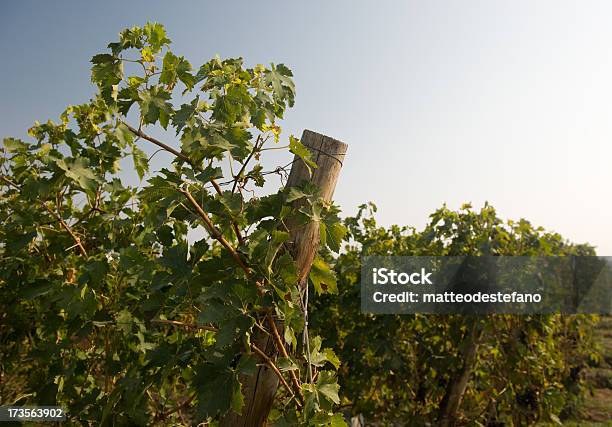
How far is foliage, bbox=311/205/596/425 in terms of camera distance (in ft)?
15.4

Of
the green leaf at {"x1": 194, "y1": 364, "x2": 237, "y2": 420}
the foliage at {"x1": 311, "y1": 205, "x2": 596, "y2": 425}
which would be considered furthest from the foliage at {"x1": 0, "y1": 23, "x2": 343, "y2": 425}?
the foliage at {"x1": 311, "y1": 205, "x2": 596, "y2": 425}

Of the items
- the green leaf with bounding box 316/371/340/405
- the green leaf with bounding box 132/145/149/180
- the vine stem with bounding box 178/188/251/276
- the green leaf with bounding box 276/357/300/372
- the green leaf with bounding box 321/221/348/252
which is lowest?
the green leaf with bounding box 316/371/340/405

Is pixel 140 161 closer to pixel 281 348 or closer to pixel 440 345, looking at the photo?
pixel 281 348

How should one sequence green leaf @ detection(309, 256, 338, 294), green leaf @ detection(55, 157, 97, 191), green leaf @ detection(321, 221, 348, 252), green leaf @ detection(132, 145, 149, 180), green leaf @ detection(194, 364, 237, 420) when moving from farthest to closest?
green leaf @ detection(132, 145, 149, 180), green leaf @ detection(55, 157, 97, 191), green leaf @ detection(309, 256, 338, 294), green leaf @ detection(321, 221, 348, 252), green leaf @ detection(194, 364, 237, 420)

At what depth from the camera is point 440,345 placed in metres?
5.13

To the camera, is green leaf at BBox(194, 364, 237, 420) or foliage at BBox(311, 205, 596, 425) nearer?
green leaf at BBox(194, 364, 237, 420)

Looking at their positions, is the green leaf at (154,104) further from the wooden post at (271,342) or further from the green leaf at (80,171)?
the green leaf at (80,171)

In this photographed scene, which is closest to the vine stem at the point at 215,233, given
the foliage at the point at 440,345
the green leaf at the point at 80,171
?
the green leaf at the point at 80,171

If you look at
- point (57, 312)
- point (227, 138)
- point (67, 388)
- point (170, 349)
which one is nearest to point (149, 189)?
point (227, 138)

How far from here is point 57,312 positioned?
118 inches

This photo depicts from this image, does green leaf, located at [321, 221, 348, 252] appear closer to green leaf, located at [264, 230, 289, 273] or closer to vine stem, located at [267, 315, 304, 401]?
green leaf, located at [264, 230, 289, 273]

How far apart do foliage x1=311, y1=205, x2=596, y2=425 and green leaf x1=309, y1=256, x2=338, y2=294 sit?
3.09 meters

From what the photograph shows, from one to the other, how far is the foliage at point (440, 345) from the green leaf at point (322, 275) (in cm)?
309

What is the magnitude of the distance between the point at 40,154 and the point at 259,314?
1.80m
